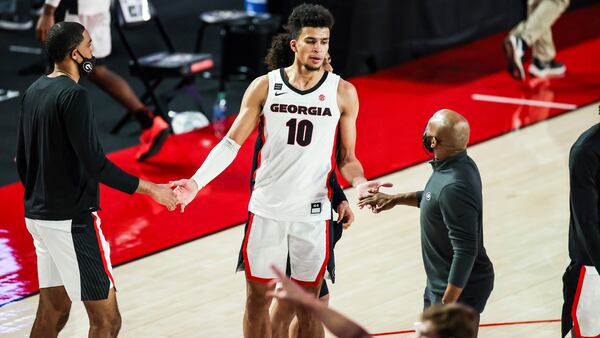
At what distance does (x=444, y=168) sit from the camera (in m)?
5.00

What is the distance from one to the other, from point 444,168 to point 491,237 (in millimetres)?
3029

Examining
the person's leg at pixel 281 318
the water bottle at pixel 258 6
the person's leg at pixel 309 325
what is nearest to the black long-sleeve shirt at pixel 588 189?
the person's leg at pixel 309 325

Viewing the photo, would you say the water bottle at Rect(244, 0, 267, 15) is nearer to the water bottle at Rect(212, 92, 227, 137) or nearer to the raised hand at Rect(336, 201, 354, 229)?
the water bottle at Rect(212, 92, 227, 137)

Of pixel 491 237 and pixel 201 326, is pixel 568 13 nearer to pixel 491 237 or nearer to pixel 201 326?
pixel 491 237

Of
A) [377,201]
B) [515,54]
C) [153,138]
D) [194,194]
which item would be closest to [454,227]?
[377,201]

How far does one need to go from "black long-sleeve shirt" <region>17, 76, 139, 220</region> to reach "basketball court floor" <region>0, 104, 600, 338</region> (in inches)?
52.1

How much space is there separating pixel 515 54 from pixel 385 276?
206 inches

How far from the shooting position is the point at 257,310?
5.47 meters

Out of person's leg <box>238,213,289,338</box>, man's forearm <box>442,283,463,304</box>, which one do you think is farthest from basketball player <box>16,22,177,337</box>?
man's forearm <box>442,283,463,304</box>

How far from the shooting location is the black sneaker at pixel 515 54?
11898 millimetres

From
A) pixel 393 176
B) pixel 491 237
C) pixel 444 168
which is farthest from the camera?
pixel 393 176

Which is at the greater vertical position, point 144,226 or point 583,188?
point 583,188

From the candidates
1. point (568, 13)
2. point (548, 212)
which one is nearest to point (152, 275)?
point (548, 212)

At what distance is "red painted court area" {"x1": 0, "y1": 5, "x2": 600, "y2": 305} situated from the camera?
802 cm
